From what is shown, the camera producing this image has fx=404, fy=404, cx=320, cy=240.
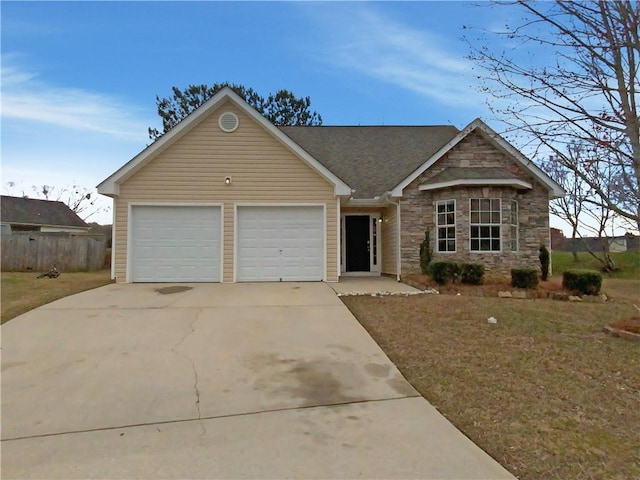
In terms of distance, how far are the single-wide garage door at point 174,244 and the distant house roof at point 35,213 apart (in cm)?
2363

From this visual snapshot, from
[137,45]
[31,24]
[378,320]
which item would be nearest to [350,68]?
[137,45]

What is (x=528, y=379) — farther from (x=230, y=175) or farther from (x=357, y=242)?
(x=357, y=242)

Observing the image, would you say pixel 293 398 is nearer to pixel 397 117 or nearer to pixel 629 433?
pixel 629 433

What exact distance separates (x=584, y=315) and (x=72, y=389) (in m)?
8.71

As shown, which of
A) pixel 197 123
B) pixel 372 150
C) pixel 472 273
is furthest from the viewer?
pixel 372 150

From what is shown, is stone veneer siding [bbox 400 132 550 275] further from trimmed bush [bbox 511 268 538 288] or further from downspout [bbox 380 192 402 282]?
trimmed bush [bbox 511 268 538 288]

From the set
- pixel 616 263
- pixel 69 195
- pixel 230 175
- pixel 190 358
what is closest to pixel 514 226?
pixel 230 175

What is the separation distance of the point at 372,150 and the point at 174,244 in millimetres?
8769

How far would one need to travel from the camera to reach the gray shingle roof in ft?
47.4

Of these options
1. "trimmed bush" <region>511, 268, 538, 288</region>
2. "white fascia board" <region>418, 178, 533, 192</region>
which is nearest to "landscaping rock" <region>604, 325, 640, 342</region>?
"trimmed bush" <region>511, 268, 538, 288</region>

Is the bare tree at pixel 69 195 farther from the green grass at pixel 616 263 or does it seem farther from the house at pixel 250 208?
the green grass at pixel 616 263

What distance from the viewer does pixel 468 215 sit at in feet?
39.3

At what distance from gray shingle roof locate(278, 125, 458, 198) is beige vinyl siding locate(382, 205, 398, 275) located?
0.96 metres

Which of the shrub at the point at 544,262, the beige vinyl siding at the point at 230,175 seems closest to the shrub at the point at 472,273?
the shrub at the point at 544,262
